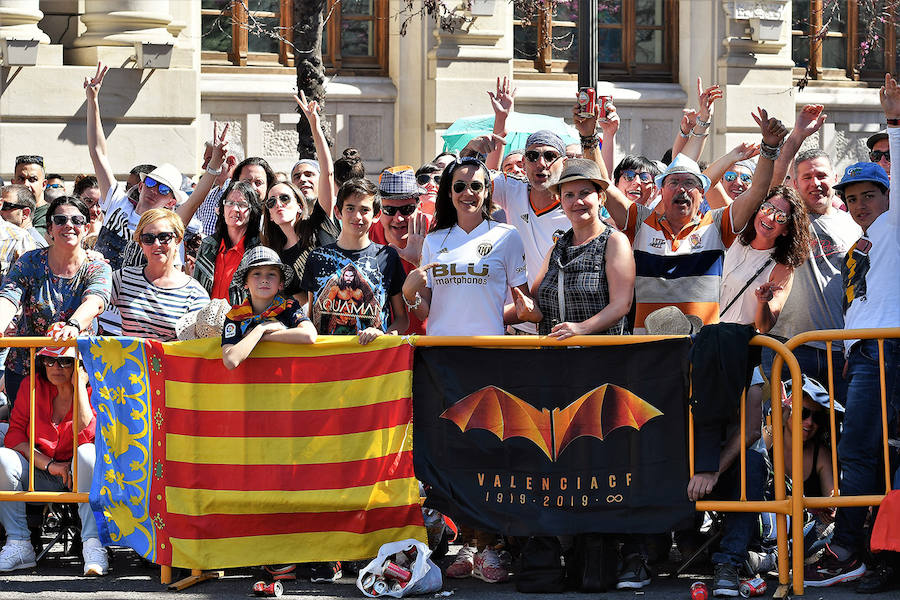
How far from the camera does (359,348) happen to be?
7.43 meters

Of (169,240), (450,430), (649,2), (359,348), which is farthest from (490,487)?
(649,2)

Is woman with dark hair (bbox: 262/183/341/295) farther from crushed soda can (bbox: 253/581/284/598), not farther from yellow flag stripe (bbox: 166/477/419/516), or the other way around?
crushed soda can (bbox: 253/581/284/598)

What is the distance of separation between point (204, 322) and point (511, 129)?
→ 20.4 ft

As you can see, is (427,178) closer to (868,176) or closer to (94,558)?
(868,176)

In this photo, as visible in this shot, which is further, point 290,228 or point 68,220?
point 290,228

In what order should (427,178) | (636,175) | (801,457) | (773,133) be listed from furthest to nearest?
(427,178), (636,175), (773,133), (801,457)

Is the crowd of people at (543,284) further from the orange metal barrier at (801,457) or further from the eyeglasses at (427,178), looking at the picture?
the eyeglasses at (427,178)

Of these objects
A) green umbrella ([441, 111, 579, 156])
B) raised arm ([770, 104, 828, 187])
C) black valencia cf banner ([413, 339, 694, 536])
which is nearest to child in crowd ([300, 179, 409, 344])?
black valencia cf banner ([413, 339, 694, 536])

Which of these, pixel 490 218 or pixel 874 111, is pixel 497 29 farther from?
pixel 490 218

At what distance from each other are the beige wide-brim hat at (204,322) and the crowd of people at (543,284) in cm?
2

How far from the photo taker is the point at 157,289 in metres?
7.86

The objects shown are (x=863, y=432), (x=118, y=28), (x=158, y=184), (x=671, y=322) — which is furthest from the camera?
(x=118, y=28)

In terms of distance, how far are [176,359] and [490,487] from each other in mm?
1813

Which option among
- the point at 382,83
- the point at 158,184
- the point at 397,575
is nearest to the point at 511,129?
the point at 158,184
